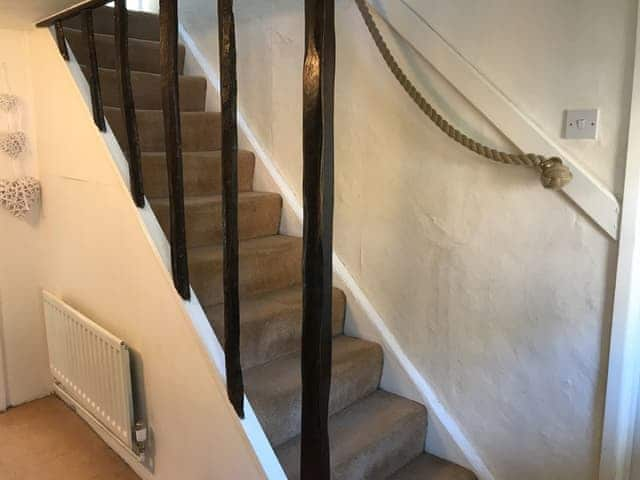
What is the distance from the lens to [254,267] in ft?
6.99

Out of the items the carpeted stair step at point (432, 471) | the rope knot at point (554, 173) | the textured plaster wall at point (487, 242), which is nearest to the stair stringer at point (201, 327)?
the carpeted stair step at point (432, 471)

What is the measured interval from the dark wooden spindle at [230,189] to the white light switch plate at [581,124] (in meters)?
0.96

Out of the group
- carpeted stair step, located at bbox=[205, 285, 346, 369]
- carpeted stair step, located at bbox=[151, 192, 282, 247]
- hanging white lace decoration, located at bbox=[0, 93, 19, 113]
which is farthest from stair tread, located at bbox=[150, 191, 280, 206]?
hanging white lace decoration, located at bbox=[0, 93, 19, 113]

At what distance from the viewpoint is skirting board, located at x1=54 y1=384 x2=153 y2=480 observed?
85.0 inches

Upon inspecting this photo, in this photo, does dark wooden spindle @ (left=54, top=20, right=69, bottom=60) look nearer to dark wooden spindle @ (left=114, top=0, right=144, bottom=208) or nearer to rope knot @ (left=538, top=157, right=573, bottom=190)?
dark wooden spindle @ (left=114, top=0, right=144, bottom=208)

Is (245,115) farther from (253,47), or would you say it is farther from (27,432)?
(27,432)

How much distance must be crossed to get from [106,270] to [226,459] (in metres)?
0.96

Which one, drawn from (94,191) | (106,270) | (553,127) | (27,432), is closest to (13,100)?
(94,191)

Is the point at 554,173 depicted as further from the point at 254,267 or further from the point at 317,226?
the point at 254,267

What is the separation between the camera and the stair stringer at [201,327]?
150 cm

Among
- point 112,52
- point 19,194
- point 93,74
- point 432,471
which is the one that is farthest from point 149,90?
point 432,471

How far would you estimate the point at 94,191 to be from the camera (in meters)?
2.11

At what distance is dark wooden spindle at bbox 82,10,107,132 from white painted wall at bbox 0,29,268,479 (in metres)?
0.04

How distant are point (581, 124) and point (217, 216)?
4.62 feet
